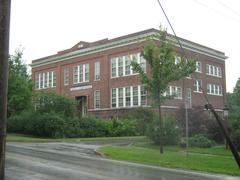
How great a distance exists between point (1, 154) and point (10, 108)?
34736mm

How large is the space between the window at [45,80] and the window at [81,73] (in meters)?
5.20

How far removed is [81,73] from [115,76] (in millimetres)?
7462

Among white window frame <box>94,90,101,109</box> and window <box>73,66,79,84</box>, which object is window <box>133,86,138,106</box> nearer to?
white window frame <box>94,90,101,109</box>

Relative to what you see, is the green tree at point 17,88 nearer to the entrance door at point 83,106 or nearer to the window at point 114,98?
the window at point 114,98

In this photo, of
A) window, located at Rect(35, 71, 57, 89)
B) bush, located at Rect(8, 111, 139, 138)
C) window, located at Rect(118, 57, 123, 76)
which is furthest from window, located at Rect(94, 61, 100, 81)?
bush, located at Rect(8, 111, 139, 138)

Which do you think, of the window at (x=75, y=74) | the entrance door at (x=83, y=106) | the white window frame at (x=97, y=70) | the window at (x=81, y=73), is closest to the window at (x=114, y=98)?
the white window frame at (x=97, y=70)

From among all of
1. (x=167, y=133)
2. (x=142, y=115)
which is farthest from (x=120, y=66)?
(x=167, y=133)

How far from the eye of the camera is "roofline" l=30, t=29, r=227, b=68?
1917 inches

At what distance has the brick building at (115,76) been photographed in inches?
1938

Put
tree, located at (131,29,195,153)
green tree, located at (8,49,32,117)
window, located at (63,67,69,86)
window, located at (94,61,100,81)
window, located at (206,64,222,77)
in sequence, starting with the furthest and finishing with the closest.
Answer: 1. window, located at (63,67,69,86)
2. window, located at (206,64,222,77)
3. window, located at (94,61,100,81)
4. green tree, located at (8,49,32,117)
5. tree, located at (131,29,195,153)

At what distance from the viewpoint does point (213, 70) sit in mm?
59062

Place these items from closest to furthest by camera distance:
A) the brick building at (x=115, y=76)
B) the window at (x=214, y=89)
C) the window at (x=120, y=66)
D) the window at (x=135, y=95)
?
1. the window at (x=135, y=95)
2. the brick building at (x=115, y=76)
3. the window at (x=120, y=66)
4. the window at (x=214, y=89)

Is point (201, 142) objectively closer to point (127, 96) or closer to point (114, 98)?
point (127, 96)

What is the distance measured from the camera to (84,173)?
1287 centimetres
